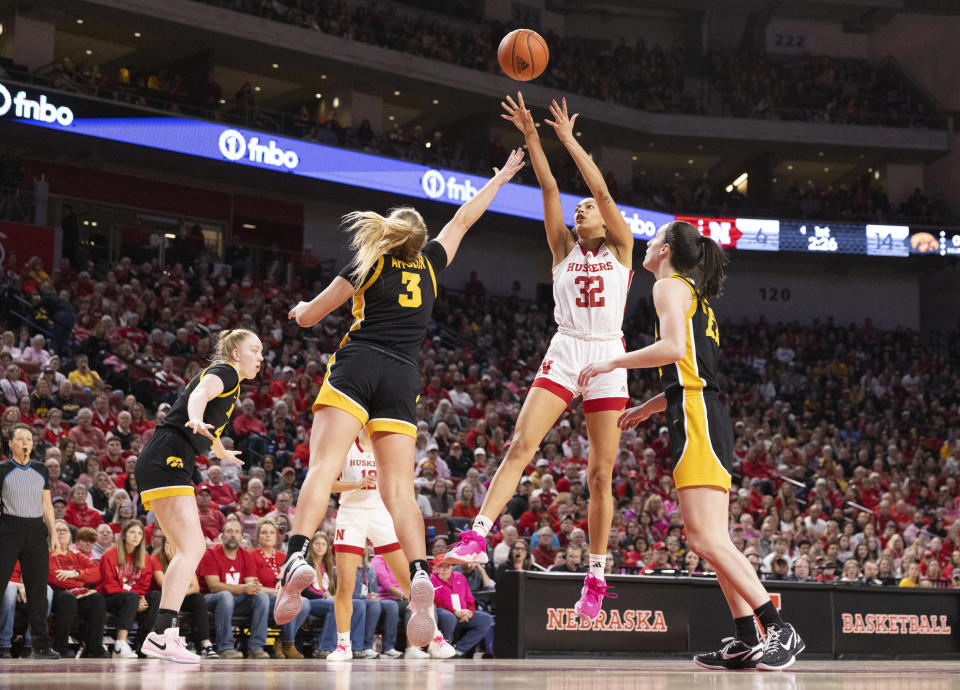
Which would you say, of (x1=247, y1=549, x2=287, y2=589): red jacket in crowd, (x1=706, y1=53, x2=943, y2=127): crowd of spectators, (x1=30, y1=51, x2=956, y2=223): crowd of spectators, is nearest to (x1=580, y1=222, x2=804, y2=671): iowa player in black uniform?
(x1=247, y1=549, x2=287, y2=589): red jacket in crowd

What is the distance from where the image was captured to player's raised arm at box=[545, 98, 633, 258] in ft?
21.3

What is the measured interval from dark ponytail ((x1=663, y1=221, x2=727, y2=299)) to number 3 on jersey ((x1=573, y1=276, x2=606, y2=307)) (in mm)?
869

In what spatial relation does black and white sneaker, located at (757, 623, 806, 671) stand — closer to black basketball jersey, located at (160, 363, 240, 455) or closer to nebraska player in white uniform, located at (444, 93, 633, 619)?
nebraska player in white uniform, located at (444, 93, 633, 619)

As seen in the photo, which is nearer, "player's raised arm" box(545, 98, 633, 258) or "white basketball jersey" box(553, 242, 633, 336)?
"player's raised arm" box(545, 98, 633, 258)

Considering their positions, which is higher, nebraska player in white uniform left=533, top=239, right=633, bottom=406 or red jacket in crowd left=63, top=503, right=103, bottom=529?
nebraska player in white uniform left=533, top=239, right=633, bottom=406

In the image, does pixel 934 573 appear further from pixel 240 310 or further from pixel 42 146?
pixel 42 146

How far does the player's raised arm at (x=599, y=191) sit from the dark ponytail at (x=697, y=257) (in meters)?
0.70

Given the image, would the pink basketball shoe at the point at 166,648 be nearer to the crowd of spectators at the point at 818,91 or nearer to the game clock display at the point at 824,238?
the game clock display at the point at 824,238

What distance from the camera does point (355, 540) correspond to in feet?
28.0

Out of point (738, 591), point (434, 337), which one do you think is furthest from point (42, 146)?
point (738, 591)

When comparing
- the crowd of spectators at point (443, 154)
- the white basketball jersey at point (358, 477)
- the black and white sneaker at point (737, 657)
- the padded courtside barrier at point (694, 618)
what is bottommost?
the padded courtside barrier at point (694, 618)

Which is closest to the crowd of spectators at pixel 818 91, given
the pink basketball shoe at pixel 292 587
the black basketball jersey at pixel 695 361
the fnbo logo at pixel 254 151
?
the fnbo logo at pixel 254 151

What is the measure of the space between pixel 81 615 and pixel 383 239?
20.1ft

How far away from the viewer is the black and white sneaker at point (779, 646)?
5234mm
